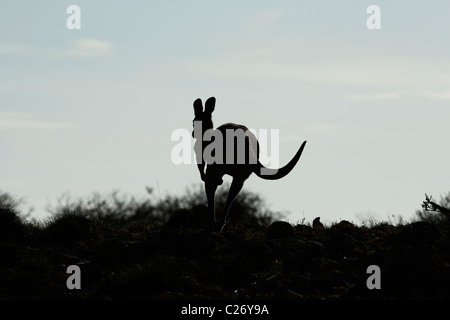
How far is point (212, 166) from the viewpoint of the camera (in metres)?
14.6

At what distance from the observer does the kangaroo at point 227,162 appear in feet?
47.7

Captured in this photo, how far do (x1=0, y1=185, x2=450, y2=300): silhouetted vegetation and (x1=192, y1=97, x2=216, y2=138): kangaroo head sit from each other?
158cm

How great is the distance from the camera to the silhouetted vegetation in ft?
36.9

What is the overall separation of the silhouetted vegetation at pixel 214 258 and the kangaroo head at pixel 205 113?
1.58 metres

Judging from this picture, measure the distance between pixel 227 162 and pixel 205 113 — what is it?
40.0 inches

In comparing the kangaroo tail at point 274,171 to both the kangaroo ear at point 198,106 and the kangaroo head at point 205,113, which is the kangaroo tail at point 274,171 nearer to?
the kangaroo head at point 205,113

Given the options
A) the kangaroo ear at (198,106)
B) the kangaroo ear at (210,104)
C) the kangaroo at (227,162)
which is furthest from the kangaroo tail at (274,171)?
the kangaroo ear at (198,106)

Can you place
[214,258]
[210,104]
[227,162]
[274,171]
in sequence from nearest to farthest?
[214,258] < [227,162] < [274,171] < [210,104]

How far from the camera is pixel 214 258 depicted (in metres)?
12.8

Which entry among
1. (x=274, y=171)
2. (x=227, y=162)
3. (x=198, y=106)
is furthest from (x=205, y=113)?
(x=274, y=171)

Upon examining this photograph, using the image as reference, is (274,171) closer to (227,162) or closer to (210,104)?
(227,162)

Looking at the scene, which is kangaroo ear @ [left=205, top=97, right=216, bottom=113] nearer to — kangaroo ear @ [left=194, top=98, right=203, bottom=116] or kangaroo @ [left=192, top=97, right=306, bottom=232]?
kangaroo @ [left=192, top=97, right=306, bottom=232]
